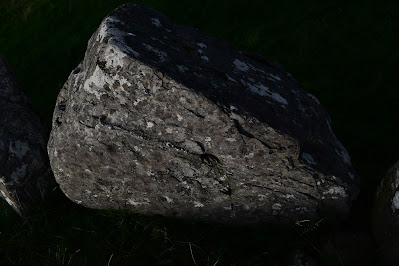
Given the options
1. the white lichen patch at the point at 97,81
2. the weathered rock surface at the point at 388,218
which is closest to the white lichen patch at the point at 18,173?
the white lichen patch at the point at 97,81

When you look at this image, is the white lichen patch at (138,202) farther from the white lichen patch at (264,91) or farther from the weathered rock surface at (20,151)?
the white lichen patch at (264,91)

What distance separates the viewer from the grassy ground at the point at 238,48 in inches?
147

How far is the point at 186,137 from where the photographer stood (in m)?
3.26

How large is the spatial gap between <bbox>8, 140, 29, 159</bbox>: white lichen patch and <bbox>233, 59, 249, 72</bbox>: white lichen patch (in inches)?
90.0

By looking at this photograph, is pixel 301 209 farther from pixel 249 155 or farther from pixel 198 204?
pixel 198 204

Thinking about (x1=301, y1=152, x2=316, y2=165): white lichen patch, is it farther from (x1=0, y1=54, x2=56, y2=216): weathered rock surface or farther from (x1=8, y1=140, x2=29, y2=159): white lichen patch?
(x1=8, y1=140, x2=29, y2=159): white lichen patch

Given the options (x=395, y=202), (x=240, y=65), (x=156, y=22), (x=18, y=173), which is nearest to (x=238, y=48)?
(x=240, y=65)

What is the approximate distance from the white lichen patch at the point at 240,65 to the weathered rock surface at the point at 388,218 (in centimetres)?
159

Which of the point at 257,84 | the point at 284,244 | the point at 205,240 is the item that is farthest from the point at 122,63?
the point at 284,244

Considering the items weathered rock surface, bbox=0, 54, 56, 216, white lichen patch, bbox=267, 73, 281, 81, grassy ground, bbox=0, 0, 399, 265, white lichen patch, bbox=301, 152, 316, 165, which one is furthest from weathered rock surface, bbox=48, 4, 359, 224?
weathered rock surface, bbox=0, 54, 56, 216

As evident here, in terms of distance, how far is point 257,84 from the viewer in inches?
146

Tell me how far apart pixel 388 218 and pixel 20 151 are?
3.52m

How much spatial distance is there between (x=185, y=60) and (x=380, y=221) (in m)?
2.20

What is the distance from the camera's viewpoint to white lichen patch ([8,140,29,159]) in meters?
4.12
